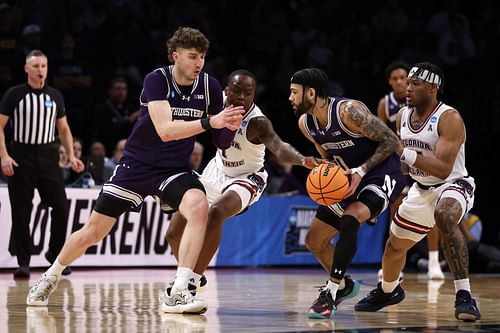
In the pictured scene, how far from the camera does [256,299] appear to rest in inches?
312

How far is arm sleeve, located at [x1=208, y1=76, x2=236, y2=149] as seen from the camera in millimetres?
6672

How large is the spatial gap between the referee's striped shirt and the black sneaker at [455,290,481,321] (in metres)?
4.74

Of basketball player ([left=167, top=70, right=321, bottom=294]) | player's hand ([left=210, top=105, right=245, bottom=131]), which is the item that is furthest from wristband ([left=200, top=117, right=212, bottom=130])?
basketball player ([left=167, top=70, right=321, bottom=294])

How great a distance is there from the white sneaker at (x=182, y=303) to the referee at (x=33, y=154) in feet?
11.3

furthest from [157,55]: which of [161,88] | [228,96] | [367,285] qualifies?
[161,88]

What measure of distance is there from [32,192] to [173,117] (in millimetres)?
3591

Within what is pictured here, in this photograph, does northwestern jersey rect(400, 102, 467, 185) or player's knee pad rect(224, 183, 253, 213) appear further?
player's knee pad rect(224, 183, 253, 213)

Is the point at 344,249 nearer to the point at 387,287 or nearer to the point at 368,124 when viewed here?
the point at 387,287

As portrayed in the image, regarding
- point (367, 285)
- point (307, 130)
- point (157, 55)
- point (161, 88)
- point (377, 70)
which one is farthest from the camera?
point (377, 70)

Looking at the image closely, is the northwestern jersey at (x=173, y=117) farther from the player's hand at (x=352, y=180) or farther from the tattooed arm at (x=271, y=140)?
the player's hand at (x=352, y=180)

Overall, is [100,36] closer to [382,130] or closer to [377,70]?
[377,70]

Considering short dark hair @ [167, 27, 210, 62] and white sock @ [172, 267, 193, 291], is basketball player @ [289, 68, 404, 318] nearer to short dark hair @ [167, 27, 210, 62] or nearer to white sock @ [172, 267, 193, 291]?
short dark hair @ [167, 27, 210, 62]

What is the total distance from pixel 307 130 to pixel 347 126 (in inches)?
13.3

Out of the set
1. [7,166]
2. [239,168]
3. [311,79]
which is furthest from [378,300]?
[7,166]
